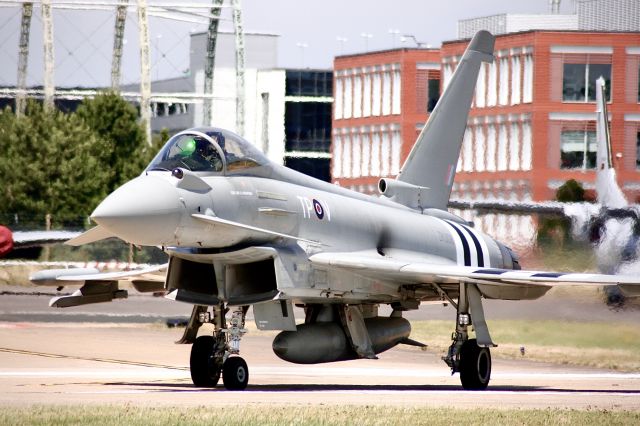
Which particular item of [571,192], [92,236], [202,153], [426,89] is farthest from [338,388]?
[426,89]

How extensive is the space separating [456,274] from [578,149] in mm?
43776

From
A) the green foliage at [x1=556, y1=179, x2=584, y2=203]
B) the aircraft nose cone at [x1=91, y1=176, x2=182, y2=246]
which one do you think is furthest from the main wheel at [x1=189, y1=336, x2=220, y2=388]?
the green foliage at [x1=556, y1=179, x2=584, y2=203]

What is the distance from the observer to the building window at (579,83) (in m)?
63.7

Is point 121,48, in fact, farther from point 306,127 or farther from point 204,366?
point 204,366

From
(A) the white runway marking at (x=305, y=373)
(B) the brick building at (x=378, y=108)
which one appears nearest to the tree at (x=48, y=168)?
(B) the brick building at (x=378, y=108)

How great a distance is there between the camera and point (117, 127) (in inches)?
2749

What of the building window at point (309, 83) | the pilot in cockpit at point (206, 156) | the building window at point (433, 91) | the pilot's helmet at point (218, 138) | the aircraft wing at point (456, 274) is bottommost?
the aircraft wing at point (456, 274)

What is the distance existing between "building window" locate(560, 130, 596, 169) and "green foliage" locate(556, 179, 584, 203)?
18.3ft

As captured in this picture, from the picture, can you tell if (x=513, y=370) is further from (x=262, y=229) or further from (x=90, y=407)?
(x=90, y=407)

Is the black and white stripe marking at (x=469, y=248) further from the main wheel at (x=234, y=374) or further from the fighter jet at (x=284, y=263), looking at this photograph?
the main wheel at (x=234, y=374)

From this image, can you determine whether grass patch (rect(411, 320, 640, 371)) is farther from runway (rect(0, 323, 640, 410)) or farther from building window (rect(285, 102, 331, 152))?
building window (rect(285, 102, 331, 152))

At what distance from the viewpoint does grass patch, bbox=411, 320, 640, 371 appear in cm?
2570

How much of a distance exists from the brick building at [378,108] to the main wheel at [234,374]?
54857 millimetres

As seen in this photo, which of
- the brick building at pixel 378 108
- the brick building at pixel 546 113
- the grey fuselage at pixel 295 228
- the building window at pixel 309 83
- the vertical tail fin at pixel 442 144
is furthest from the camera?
the building window at pixel 309 83
